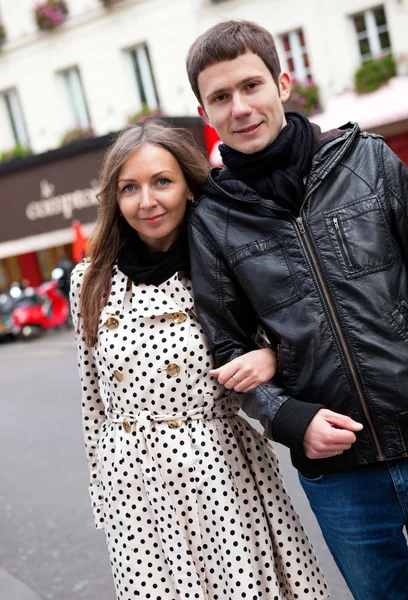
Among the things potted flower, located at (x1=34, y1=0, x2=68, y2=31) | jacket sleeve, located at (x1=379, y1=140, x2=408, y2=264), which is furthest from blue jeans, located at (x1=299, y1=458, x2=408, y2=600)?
potted flower, located at (x1=34, y1=0, x2=68, y2=31)

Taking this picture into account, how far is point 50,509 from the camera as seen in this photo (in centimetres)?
508

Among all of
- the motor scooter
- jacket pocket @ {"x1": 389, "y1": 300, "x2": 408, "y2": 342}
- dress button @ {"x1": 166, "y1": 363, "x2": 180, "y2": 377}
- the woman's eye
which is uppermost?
the woman's eye

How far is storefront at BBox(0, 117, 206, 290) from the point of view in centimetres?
1705

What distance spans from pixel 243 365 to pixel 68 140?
1600cm

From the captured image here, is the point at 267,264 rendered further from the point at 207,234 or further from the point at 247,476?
the point at 247,476

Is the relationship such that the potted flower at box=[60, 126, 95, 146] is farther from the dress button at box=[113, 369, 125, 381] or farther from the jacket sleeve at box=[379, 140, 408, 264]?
the jacket sleeve at box=[379, 140, 408, 264]

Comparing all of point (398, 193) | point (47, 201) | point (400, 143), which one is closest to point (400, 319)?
point (398, 193)

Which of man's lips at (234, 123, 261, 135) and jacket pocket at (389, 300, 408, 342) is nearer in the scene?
jacket pocket at (389, 300, 408, 342)

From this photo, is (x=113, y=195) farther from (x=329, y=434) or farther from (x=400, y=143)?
(x=400, y=143)

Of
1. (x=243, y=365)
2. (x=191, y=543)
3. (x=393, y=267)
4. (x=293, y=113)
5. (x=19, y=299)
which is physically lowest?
(x=19, y=299)

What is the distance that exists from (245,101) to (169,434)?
2.99 feet

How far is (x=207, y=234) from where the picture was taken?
6.61ft

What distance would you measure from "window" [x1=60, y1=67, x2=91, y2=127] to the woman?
15.5m

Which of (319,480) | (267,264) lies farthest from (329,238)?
(319,480)
